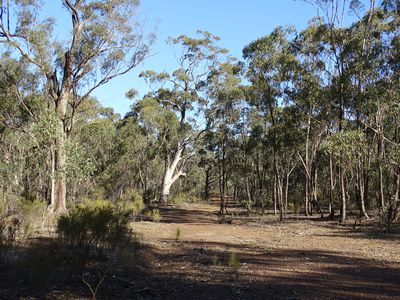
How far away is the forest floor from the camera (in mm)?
6305

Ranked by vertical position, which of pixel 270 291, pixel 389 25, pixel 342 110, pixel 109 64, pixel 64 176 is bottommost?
pixel 270 291

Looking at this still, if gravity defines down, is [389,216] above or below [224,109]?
below

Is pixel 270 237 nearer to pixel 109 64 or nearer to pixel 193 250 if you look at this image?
pixel 193 250

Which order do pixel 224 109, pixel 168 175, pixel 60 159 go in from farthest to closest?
pixel 168 175
pixel 224 109
pixel 60 159

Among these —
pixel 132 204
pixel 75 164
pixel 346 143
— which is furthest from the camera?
pixel 132 204

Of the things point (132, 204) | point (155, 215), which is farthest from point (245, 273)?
point (155, 215)

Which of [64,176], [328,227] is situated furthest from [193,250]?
[328,227]

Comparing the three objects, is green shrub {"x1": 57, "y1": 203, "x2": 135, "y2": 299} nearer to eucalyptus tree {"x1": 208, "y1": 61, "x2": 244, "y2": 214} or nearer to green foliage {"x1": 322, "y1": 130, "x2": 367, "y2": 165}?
green foliage {"x1": 322, "y1": 130, "x2": 367, "y2": 165}

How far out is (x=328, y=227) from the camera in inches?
709

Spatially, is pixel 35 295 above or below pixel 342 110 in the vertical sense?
below

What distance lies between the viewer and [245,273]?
8.05 m

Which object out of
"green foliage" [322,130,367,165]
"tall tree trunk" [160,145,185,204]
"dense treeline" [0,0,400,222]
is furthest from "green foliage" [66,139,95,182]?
"tall tree trunk" [160,145,185,204]

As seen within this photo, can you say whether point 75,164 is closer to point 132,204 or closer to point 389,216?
point 132,204

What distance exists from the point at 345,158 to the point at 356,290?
11380 millimetres
